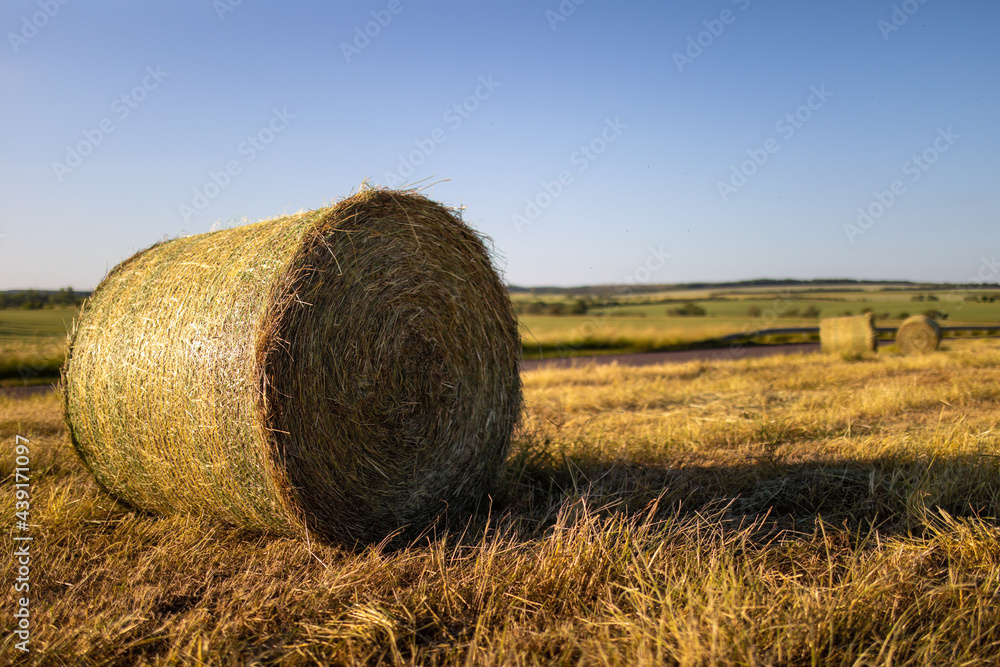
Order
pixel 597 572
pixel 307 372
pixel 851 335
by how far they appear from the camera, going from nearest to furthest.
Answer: pixel 597 572, pixel 307 372, pixel 851 335

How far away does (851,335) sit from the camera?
18.0m

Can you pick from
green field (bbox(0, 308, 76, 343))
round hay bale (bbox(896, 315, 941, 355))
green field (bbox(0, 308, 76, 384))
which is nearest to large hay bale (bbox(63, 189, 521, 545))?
green field (bbox(0, 308, 76, 343))

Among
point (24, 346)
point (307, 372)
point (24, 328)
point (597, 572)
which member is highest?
point (24, 328)

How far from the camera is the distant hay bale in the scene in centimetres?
1769

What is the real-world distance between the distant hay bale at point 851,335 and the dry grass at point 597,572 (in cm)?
1287

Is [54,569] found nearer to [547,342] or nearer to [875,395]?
[875,395]

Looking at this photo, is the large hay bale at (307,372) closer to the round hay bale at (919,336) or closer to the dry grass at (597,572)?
the dry grass at (597,572)

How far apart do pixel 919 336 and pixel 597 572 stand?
1880cm

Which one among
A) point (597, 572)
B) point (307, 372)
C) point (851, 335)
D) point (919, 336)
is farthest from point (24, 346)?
point (919, 336)

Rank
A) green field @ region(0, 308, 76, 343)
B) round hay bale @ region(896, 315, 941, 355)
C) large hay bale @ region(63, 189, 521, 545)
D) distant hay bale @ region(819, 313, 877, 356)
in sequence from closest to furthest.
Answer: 1. large hay bale @ region(63, 189, 521, 545)
2. green field @ region(0, 308, 76, 343)
3. distant hay bale @ region(819, 313, 877, 356)
4. round hay bale @ region(896, 315, 941, 355)

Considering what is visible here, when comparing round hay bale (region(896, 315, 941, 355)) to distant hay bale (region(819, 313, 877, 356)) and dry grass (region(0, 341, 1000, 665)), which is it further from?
dry grass (region(0, 341, 1000, 665))

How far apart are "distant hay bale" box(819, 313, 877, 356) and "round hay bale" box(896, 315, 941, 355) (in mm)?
1198

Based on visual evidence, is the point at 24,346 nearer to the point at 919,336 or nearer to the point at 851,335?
the point at 851,335

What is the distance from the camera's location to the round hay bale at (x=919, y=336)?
1800cm
